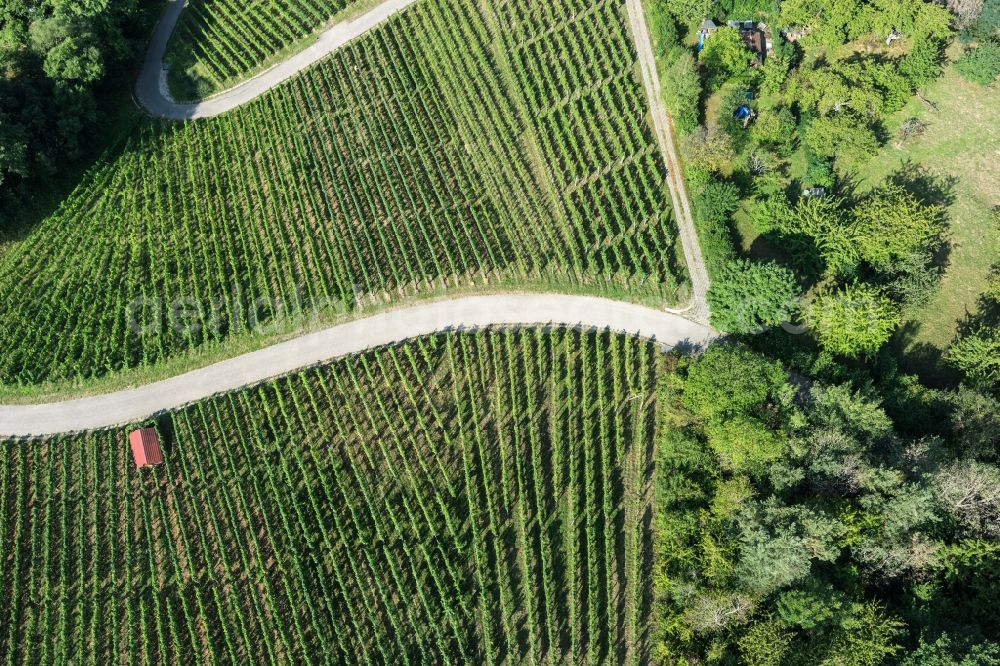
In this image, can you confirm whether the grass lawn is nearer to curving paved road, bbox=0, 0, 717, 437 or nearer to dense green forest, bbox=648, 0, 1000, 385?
dense green forest, bbox=648, 0, 1000, 385

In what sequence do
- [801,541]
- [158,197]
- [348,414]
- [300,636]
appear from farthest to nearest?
[158,197]
[348,414]
[300,636]
[801,541]

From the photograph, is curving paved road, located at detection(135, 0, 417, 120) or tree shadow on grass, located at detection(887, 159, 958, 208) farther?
curving paved road, located at detection(135, 0, 417, 120)

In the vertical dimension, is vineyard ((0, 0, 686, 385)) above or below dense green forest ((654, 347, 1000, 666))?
above

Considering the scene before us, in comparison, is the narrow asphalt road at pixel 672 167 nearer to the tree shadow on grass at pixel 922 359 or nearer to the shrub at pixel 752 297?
the shrub at pixel 752 297

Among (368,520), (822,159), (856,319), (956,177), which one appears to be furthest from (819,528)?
(956,177)

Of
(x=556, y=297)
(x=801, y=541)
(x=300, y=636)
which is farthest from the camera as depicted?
(x=556, y=297)

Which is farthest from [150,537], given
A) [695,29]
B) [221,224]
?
[695,29]

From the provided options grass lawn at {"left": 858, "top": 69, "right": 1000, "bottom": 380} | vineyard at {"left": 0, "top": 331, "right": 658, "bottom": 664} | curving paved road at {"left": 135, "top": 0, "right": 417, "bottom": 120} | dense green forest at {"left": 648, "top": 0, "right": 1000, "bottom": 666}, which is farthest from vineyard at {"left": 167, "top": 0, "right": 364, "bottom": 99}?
grass lawn at {"left": 858, "top": 69, "right": 1000, "bottom": 380}

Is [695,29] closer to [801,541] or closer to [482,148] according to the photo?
[482,148]
